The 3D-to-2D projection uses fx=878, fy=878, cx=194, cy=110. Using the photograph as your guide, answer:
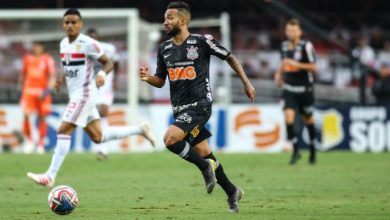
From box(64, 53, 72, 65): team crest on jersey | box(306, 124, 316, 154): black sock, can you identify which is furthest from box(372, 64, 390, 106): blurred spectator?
box(64, 53, 72, 65): team crest on jersey

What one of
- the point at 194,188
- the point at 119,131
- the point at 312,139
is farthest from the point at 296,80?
the point at 194,188

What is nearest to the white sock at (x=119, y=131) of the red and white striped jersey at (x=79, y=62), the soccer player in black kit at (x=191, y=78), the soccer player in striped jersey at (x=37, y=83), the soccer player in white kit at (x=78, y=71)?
the soccer player in white kit at (x=78, y=71)

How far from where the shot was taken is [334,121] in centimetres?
2291

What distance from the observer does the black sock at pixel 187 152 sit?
953cm

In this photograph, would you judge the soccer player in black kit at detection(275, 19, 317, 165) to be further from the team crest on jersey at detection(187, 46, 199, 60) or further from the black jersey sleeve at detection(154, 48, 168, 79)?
the team crest on jersey at detection(187, 46, 199, 60)

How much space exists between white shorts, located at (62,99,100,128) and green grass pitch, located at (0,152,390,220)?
0.94 meters

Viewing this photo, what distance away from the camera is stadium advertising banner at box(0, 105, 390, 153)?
22641 millimetres

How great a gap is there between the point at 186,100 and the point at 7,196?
293 cm

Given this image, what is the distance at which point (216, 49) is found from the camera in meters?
9.88

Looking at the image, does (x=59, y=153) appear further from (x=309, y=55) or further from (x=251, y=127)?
(x=251, y=127)

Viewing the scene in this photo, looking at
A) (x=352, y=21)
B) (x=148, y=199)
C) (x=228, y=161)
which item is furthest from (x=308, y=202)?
(x=352, y=21)

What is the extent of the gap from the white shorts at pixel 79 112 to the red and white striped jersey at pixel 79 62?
0.35 ft

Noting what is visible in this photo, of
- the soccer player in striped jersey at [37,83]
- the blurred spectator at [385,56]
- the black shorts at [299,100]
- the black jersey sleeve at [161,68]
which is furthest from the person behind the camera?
the blurred spectator at [385,56]

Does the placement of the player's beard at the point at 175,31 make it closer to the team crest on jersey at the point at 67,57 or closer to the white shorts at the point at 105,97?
the team crest on jersey at the point at 67,57
